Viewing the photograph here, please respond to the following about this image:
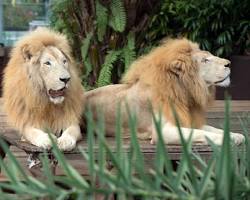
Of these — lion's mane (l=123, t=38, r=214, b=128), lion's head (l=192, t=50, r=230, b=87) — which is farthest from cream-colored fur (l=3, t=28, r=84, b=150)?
lion's head (l=192, t=50, r=230, b=87)

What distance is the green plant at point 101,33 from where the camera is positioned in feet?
22.3

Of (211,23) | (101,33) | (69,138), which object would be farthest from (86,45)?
(69,138)

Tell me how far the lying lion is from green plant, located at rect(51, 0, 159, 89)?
3172 millimetres

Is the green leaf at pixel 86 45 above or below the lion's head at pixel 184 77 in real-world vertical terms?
below

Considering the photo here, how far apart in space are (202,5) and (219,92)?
1.45 metres

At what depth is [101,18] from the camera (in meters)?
6.73

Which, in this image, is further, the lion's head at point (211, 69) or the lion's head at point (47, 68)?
the lion's head at point (211, 69)

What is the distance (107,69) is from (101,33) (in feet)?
1.33

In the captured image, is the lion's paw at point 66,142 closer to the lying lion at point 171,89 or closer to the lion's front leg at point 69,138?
the lion's front leg at point 69,138

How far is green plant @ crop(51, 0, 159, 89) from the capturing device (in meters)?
6.80

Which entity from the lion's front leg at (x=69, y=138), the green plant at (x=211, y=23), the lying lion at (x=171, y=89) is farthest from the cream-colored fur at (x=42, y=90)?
the green plant at (x=211, y=23)

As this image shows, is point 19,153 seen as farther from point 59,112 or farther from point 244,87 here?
point 244,87

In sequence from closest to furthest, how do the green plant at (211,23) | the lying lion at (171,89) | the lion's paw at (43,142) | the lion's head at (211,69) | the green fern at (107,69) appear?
1. the lion's paw at (43,142)
2. the lying lion at (171,89)
3. the lion's head at (211,69)
4. the green fern at (107,69)
5. the green plant at (211,23)

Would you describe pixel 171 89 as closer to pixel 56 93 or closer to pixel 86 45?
pixel 56 93
